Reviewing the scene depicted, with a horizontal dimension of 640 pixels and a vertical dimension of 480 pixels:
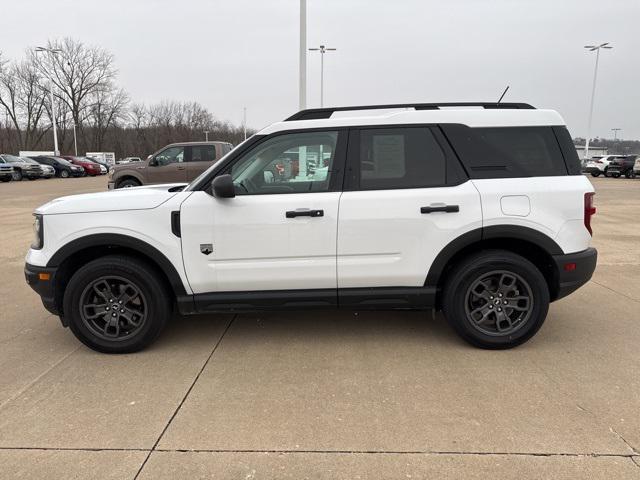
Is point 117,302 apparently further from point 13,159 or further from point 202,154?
point 13,159

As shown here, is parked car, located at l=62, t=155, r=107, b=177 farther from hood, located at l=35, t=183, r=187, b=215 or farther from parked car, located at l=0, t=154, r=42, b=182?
hood, located at l=35, t=183, r=187, b=215

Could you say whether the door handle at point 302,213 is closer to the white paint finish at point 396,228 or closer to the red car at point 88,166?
the white paint finish at point 396,228

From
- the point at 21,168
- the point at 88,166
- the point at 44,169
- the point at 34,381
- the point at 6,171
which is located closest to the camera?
the point at 34,381

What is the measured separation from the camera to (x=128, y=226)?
380 centimetres

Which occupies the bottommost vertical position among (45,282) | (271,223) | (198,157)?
(45,282)

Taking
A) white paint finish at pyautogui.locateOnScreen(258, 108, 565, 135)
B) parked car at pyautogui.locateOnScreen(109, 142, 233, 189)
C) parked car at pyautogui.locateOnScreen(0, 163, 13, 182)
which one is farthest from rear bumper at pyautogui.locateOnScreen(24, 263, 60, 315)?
parked car at pyautogui.locateOnScreen(0, 163, 13, 182)

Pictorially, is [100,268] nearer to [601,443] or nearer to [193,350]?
[193,350]

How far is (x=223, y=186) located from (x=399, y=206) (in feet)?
4.50

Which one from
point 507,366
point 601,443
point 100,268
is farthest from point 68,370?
point 601,443

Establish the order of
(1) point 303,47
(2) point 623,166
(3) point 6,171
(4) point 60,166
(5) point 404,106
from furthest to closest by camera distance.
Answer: (4) point 60,166 → (2) point 623,166 → (3) point 6,171 → (1) point 303,47 → (5) point 404,106

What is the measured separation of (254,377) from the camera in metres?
3.56

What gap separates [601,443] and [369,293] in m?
1.83

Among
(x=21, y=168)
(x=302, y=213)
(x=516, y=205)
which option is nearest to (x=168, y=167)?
(x=302, y=213)

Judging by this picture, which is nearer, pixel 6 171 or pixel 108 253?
pixel 108 253
